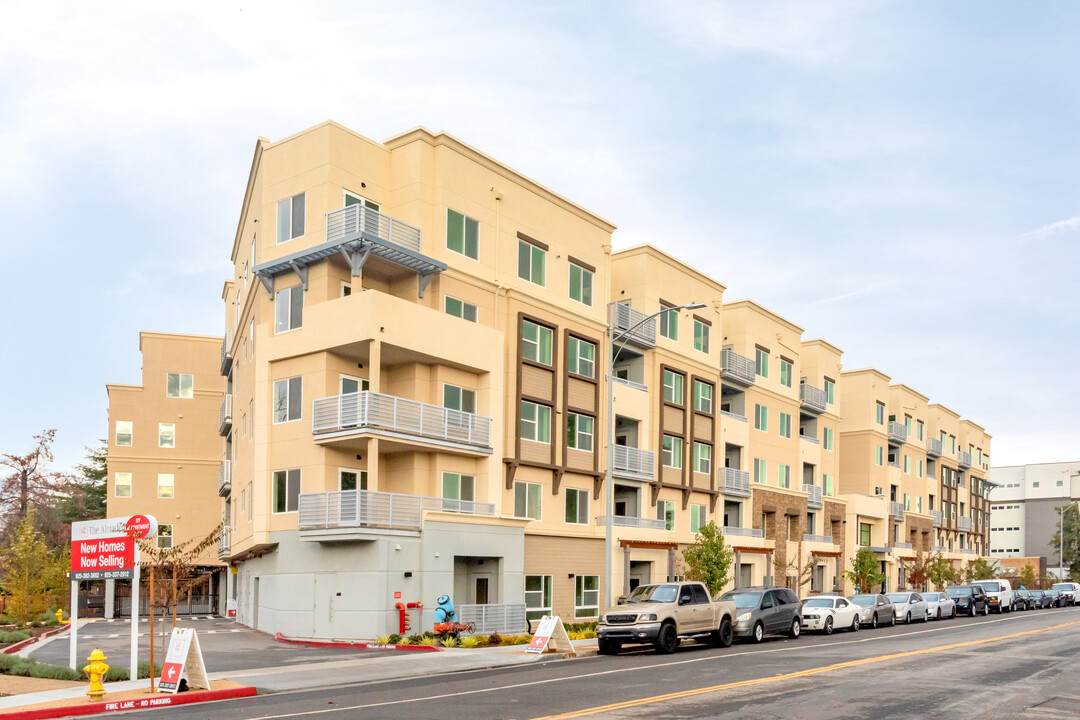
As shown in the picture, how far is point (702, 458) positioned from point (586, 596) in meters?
12.7

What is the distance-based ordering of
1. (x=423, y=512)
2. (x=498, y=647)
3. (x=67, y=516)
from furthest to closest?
(x=67, y=516)
(x=423, y=512)
(x=498, y=647)

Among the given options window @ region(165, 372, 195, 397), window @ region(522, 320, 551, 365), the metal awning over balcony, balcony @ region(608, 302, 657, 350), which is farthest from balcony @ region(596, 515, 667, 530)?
window @ region(165, 372, 195, 397)

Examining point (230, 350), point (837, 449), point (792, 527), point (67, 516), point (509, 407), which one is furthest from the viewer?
point (67, 516)

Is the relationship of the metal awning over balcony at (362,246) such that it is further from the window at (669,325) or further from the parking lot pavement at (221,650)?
the window at (669,325)

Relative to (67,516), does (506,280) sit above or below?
above

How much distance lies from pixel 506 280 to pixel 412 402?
320 inches

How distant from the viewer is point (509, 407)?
129 feet

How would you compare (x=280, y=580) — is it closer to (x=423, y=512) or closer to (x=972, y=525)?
(x=423, y=512)

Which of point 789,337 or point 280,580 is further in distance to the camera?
point 789,337

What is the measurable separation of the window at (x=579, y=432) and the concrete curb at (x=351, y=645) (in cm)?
1398

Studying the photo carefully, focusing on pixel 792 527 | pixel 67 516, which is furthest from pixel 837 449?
pixel 67 516

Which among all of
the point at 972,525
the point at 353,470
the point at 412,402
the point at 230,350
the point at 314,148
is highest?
the point at 314,148

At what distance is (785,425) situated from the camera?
6325 centimetres

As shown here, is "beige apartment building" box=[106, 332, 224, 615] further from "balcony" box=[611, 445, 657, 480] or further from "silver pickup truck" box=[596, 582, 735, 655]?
"silver pickup truck" box=[596, 582, 735, 655]
